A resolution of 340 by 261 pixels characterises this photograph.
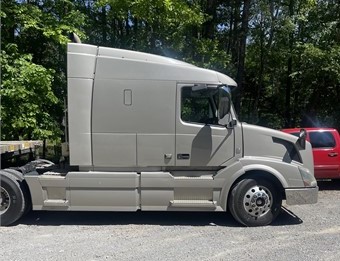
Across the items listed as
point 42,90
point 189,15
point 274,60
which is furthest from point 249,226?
point 274,60

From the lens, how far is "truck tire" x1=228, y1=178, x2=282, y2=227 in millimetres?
7070

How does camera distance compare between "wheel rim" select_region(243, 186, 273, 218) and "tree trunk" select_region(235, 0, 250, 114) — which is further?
"tree trunk" select_region(235, 0, 250, 114)

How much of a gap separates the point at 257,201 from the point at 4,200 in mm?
4335

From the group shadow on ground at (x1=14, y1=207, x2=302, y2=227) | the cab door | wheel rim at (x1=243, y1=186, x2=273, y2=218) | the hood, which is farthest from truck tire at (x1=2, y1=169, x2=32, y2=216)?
the hood

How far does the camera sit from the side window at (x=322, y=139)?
10625 millimetres

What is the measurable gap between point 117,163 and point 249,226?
8.22 ft

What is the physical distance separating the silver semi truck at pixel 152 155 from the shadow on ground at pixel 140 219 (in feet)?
1.30

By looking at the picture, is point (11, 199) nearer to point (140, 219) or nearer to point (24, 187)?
point (24, 187)

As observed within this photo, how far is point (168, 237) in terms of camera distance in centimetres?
643

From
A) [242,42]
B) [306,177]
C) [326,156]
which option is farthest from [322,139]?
[242,42]

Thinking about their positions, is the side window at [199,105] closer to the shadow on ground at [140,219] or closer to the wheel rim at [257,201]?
the wheel rim at [257,201]

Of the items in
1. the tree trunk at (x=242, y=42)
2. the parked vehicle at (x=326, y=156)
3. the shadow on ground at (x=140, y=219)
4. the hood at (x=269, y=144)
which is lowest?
the shadow on ground at (x=140, y=219)

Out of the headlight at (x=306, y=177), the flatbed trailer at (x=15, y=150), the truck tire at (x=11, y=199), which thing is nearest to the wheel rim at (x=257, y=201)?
the headlight at (x=306, y=177)

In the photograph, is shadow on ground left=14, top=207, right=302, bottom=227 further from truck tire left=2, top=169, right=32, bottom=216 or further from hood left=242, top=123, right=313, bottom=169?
hood left=242, top=123, right=313, bottom=169
